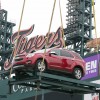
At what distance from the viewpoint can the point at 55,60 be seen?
22953 mm

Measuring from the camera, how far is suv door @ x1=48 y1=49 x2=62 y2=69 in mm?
22545

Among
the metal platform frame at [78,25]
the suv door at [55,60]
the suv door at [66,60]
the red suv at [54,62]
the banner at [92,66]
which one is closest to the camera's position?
the red suv at [54,62]

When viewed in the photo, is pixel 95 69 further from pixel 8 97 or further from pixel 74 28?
pixel 74 28

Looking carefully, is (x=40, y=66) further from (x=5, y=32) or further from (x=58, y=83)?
(x=5, y=32)

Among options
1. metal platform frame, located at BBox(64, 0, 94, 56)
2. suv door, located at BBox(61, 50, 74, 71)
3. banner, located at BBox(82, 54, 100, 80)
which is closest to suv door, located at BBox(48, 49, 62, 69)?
suv door, located at BBox(61, 50, 74, 71)

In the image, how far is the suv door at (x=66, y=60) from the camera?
22750 mm

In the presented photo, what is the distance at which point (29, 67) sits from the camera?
71.3 feet

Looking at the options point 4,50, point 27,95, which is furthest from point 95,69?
point 4,50

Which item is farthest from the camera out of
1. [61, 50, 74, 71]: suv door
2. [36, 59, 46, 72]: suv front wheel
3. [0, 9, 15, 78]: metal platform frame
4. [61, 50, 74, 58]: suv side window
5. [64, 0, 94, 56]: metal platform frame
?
[0, 9, 15, 78]: metal platform frame

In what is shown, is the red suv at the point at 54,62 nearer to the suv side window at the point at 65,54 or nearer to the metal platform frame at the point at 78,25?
the suv side window at the point at 65,54

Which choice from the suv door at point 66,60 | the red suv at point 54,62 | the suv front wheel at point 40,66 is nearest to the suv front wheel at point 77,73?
the red suv at point 54,62

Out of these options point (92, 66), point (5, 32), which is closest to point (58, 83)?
point (92, 66)

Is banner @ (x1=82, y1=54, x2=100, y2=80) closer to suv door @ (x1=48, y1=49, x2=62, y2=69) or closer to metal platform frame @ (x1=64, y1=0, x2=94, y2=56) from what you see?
suv door @ (x1=48, y1=49, x2=62, y2=69)

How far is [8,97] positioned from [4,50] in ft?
136
